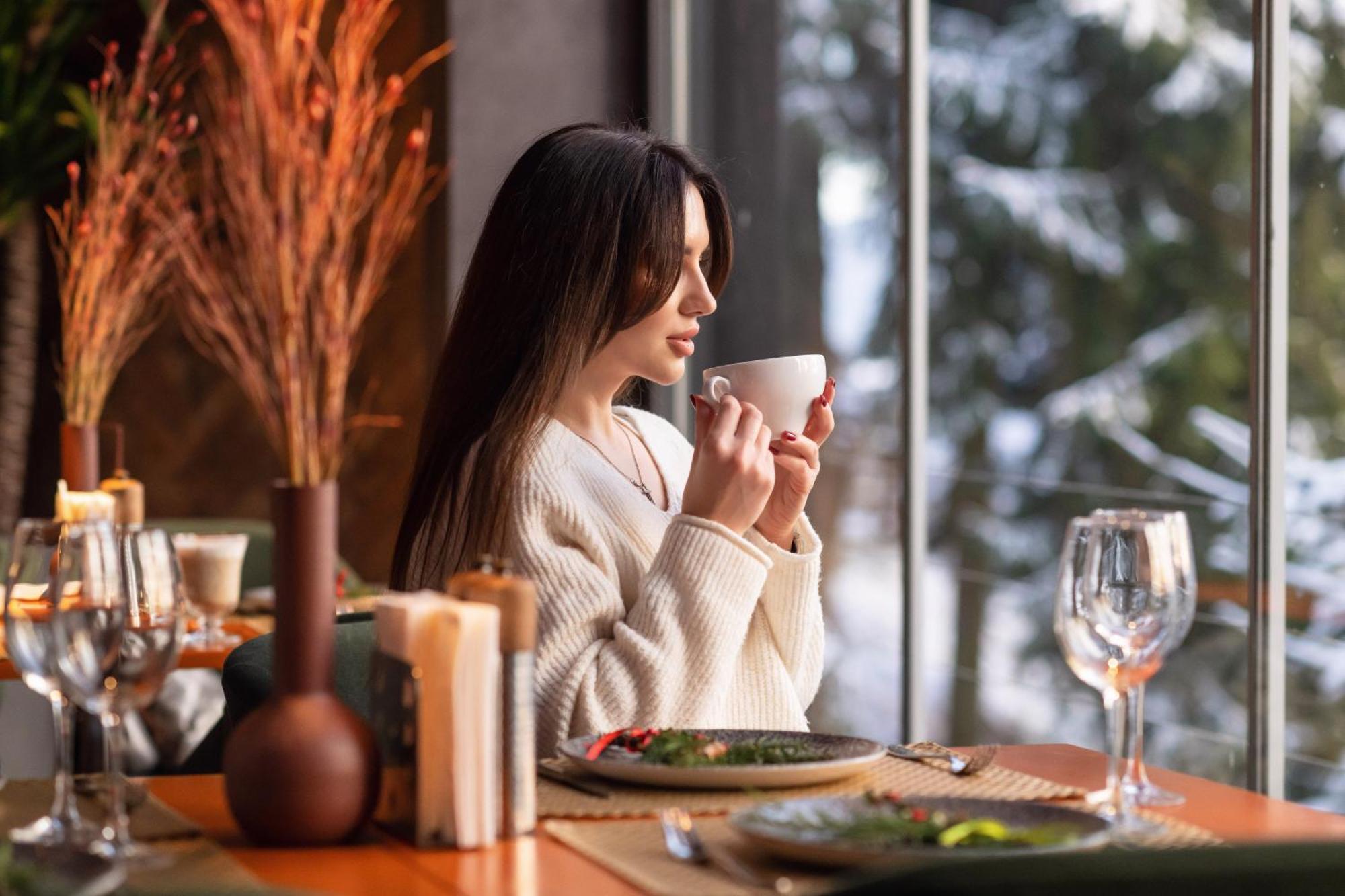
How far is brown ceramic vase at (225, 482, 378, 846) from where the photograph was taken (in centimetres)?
110

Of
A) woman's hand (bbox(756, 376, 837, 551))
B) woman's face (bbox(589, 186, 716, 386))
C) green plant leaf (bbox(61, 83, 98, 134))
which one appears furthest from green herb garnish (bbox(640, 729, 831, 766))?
green plant leaf (bbox(61, 83, 98, 134))

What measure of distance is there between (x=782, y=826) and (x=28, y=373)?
480 centimetres

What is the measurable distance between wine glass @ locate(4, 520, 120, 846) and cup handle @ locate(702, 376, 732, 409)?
2.56 ft

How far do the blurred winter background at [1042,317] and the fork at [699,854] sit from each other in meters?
1.73

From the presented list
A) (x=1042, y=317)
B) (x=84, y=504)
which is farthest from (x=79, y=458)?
(x=1042, y=317)

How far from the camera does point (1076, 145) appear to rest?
3277 mm

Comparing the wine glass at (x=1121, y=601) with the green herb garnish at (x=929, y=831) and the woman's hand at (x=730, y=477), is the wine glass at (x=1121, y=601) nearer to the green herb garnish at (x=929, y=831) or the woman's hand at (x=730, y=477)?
the green herb garnish at (x=929, y=831)

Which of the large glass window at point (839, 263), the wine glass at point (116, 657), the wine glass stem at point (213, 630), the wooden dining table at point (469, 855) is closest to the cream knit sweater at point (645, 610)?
the wooden dining table at point (469, 855)

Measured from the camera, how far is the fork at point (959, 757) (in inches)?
53.0

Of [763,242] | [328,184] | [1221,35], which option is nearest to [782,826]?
[328,184]

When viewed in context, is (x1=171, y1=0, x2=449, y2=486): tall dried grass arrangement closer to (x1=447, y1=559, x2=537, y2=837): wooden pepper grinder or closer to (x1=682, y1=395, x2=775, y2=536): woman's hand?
(x1=447, y1=559, x2=537, y2=837): wooden pepper grinder

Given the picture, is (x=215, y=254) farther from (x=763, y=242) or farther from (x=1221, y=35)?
(x=1221, y=35)

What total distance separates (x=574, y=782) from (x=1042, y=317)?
2330 millimetres

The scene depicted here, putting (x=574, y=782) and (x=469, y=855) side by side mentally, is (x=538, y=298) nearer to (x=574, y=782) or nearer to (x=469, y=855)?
(x=574, y=782)
